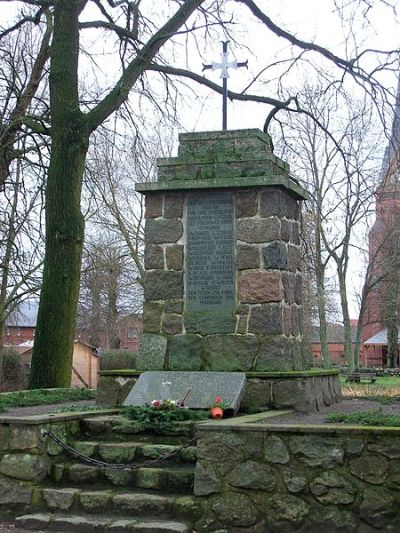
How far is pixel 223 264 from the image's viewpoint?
884 centimetres

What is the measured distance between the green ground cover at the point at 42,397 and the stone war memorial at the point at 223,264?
1.55m

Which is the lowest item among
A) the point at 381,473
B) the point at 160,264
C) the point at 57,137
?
the point at 381,473

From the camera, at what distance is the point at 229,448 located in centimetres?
594

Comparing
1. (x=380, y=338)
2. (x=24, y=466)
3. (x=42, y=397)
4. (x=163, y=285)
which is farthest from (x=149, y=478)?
(x=380, y=338)

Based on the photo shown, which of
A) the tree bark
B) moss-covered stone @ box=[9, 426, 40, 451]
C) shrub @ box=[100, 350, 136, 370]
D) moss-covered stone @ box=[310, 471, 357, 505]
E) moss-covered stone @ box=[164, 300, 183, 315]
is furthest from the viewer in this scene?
shrub @ box=[100, 350, 136, 370]

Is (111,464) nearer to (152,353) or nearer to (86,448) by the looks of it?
(86,448)

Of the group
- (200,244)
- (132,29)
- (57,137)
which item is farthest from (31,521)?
(132,29)

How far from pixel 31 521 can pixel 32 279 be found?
1417 cm

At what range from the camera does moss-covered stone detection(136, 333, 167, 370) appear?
8.85 metres

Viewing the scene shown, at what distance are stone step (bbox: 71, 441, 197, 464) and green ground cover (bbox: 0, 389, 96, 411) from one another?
72.8 inches

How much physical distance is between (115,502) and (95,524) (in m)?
0.33

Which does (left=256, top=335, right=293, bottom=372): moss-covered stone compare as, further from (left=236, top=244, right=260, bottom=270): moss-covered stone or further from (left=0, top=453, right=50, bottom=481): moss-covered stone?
(left=0, top=453, right=50, bottom=481): moss-covered stone

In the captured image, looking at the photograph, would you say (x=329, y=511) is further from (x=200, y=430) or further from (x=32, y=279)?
(x=32, y=279)

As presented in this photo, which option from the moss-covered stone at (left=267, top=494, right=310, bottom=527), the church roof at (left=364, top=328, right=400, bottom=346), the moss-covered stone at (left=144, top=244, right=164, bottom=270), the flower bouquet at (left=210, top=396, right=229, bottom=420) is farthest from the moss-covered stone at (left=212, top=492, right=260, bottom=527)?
the church roof at (left=364, top=328, right=400, bottom=346)
